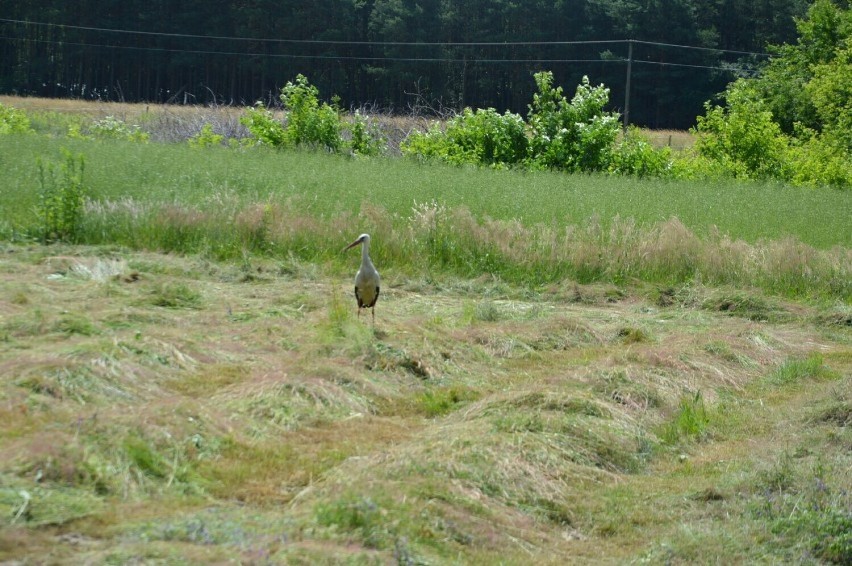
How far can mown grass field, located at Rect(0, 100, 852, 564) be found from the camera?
19.5 feet

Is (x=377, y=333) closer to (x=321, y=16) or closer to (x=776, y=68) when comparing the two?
(x=776, y=68)

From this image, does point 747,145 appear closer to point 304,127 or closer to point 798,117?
point 304,127

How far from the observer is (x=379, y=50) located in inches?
2470

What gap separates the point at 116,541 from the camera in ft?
17.0

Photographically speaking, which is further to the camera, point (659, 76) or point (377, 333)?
point (659, 76)

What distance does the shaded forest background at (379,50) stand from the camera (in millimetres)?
60344

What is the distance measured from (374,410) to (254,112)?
21539mm

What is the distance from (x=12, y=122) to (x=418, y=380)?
2405 centimetres

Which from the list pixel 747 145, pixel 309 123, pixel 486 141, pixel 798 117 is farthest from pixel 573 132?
pixel 798 117

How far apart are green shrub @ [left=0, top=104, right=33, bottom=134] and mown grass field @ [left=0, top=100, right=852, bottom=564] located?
402 inches

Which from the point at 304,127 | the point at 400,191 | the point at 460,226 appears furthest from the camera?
the point at 304,127

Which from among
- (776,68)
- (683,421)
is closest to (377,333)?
(683,421)

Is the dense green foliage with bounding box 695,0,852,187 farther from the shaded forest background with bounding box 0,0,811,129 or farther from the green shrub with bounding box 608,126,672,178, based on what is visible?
the shaded forest background with bounding box 0,0,811,129

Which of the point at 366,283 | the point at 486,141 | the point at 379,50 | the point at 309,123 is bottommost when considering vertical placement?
the point at 366,283
